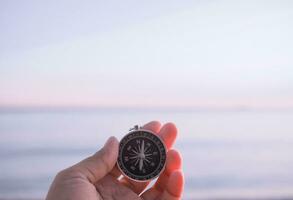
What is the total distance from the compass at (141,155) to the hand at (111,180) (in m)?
0.06

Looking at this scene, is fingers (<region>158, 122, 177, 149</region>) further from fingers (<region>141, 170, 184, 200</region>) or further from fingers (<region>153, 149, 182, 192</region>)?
fingers (<region>141, 170, 184, 200</region>)

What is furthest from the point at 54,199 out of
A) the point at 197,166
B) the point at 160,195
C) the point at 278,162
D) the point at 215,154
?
the point at 215,154

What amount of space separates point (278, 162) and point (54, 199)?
41.0 ft

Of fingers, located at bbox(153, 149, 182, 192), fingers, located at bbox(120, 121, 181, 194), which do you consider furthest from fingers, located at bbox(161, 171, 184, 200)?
fingers, located at bbox(120, 121, 181, 194)

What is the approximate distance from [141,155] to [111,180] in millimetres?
353

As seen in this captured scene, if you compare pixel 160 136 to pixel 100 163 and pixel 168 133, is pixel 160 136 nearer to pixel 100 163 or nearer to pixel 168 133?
pixel 168 133

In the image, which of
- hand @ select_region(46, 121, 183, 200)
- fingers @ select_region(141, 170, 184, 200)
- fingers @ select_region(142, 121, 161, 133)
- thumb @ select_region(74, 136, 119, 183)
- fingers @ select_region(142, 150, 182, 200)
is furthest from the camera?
fingers @ select_region(142, 121, 161, 133)

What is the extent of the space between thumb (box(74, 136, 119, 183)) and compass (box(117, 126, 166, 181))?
0.11 meters

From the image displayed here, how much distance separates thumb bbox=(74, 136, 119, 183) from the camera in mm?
4395

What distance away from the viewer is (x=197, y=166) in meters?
15.0

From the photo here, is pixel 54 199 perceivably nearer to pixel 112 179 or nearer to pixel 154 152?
pixel 112 179

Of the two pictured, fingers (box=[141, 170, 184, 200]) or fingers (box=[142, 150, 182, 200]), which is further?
fingers (box=[142, 150, 182, 200])

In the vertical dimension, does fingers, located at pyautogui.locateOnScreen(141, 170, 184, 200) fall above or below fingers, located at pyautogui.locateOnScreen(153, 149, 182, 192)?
below

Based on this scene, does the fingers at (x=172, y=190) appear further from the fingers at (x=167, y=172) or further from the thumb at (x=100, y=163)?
the thumb at (x=100, y=163)
